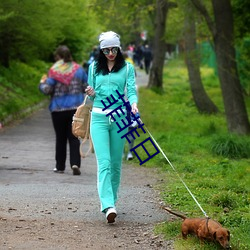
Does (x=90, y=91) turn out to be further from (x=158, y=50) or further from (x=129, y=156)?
(x=158, y=50)

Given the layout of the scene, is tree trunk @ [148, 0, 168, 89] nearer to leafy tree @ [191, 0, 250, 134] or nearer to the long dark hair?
leafy tree @ [191, 0, 250, 134]

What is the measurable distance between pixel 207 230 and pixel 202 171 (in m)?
5.25

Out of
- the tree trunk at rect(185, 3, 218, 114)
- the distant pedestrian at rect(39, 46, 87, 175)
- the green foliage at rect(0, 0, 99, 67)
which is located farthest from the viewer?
the tree trunk at rect(185, 3, 218, 114)

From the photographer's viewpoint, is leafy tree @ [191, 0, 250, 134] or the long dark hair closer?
the long dark hair

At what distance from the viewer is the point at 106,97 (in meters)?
7.54

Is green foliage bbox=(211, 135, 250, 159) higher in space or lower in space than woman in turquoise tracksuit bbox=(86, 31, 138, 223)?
lower

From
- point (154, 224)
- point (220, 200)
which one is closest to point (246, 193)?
point (220, 200)

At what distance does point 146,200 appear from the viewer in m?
8.81

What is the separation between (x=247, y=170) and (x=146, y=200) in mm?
3027

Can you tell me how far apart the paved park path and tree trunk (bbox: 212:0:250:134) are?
4497 mm

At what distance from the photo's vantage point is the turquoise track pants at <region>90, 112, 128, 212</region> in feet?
24.3

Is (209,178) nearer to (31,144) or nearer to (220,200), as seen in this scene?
(220,200)

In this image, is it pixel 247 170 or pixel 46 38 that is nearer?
pixel 247 170

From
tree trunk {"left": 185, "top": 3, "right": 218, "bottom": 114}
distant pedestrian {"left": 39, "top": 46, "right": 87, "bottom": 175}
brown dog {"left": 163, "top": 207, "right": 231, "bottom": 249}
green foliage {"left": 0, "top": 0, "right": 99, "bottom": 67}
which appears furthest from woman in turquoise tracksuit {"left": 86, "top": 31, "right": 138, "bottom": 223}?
tree trunk {"left": 185, "top": 3, "right": 218, "bottom": 114}
